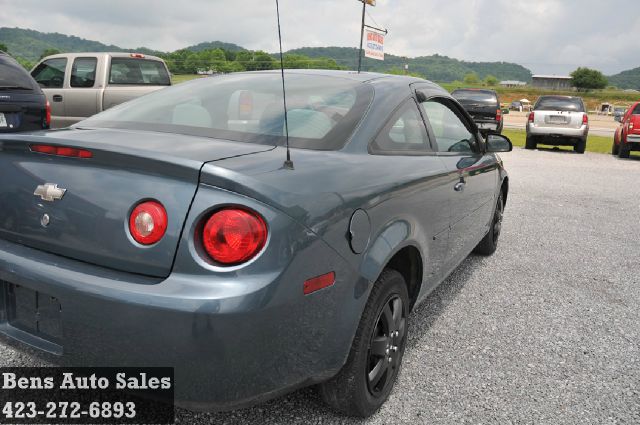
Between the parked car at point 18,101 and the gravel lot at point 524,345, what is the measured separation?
173 inches

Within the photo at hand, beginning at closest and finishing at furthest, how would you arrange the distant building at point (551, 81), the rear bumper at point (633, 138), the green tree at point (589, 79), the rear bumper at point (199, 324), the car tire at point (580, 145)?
the rear bumper at point (199, 324) → the rear bumper at point (633, 138) → the car tire at point (580, 145) → the green tree at point (589, 79) → the distant building at point (551, 81)

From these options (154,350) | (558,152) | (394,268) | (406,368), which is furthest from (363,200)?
(558,152)

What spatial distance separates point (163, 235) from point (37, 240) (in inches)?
22.0

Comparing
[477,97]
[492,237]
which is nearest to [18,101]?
[492,237]

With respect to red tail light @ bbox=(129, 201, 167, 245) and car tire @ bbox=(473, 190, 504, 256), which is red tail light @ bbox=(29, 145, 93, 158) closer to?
red tail light @ bbox=(129, 201, 167, 245)

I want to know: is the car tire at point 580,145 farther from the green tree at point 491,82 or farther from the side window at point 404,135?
the green tree at point 491,82

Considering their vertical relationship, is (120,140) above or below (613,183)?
above

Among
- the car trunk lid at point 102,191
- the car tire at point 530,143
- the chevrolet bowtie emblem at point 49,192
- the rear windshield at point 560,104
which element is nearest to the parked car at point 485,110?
the car tire at point 530,143

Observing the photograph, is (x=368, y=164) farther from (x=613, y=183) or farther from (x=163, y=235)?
(x=613, y=183)

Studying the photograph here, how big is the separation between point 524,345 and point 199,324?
87.2 inches

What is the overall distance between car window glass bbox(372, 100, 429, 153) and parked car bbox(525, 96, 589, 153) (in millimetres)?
13889

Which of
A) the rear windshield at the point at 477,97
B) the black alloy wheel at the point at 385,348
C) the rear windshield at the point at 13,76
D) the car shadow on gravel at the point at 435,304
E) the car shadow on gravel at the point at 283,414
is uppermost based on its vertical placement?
the rear windshield at the point at 477,97

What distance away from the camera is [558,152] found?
15961 millimetres

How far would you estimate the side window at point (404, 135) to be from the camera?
8.04ft
